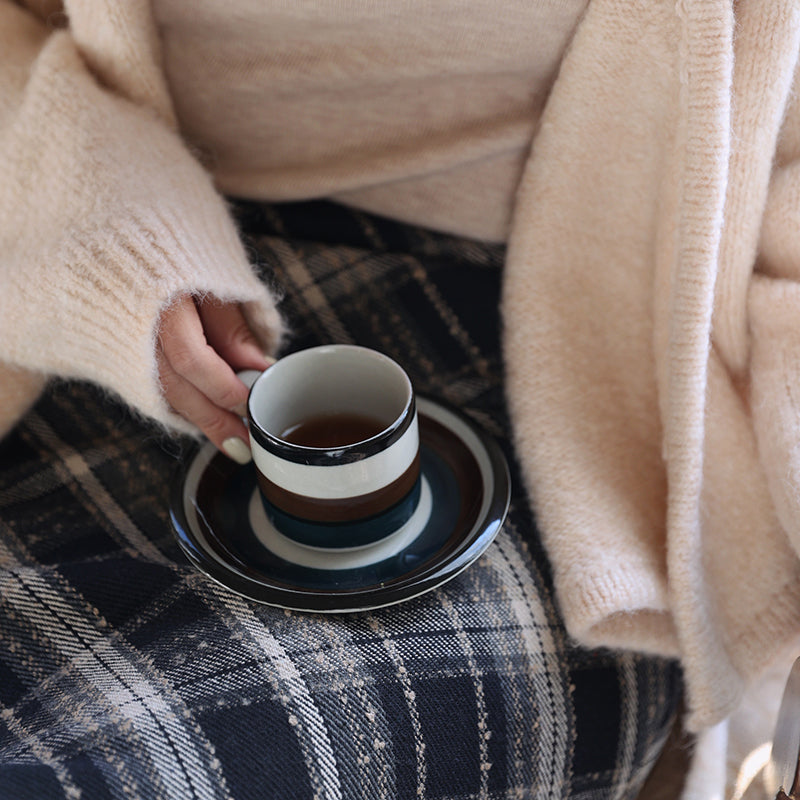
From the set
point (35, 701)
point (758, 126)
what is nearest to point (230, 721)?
point (35, 701)

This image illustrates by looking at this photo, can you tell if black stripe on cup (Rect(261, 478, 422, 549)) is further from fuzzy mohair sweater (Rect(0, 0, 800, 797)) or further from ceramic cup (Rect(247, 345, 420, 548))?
fuzzy mohair sweater (Rect(0, 0, 800, 797))

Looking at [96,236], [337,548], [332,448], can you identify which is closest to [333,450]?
[332,448]

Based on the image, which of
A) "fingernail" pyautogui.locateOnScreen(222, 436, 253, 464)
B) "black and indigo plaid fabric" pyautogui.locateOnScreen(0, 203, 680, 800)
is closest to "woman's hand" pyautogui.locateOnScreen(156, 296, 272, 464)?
"fingernail" pyautogui.locateOnScreen(222, 436, 253, 464)

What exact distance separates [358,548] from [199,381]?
0.17 meters

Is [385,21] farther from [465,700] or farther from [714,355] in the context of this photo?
[465,700]

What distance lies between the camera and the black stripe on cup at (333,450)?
550 millimetres

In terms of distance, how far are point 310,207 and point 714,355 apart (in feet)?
1.28

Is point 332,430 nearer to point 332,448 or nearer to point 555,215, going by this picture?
point 332,448

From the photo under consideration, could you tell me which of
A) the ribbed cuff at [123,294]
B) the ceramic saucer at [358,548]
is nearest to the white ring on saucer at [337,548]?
the ceramic saucer at [358,548]

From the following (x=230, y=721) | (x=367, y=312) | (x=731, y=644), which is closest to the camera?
(x=230, y=721)

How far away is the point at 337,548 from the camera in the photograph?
0.62 meters

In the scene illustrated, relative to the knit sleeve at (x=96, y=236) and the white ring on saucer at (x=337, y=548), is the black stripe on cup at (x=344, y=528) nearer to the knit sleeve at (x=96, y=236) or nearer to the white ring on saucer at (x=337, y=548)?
the white ring on saucer at (x=337, y=548)

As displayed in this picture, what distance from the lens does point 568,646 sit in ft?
2.09

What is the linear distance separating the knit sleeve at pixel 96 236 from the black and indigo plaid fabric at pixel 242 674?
105mm
